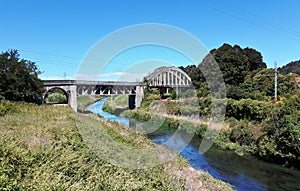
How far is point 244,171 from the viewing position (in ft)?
53.3

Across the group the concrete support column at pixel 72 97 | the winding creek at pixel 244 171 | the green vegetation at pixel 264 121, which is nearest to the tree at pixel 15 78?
the concrete support column at pixel 72 97

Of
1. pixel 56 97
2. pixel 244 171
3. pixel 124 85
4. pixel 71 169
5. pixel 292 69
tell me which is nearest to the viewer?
pixel 71 169

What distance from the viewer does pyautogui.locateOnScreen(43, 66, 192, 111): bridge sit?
142 feet

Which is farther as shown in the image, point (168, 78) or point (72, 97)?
point (168, 78)

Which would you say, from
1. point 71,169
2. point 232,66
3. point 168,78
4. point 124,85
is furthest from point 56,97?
point 71,169

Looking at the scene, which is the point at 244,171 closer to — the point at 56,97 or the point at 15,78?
the point at 15,78

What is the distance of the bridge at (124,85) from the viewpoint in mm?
43312

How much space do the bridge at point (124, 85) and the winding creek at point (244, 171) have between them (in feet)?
92.4

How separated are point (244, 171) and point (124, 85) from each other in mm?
39723

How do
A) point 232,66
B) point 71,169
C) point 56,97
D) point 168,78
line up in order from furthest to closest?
point 56,97 → point 168,78 → point 232,66 → point 71,169

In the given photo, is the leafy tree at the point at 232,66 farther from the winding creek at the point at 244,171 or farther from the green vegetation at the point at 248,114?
A: the winding creek at the point at 244,171

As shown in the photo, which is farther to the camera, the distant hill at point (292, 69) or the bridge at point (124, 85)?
the distant hill at point (292, 69)

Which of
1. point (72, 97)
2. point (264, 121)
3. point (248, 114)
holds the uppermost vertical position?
point (72, 97)

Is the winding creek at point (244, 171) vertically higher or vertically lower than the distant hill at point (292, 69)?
lower
